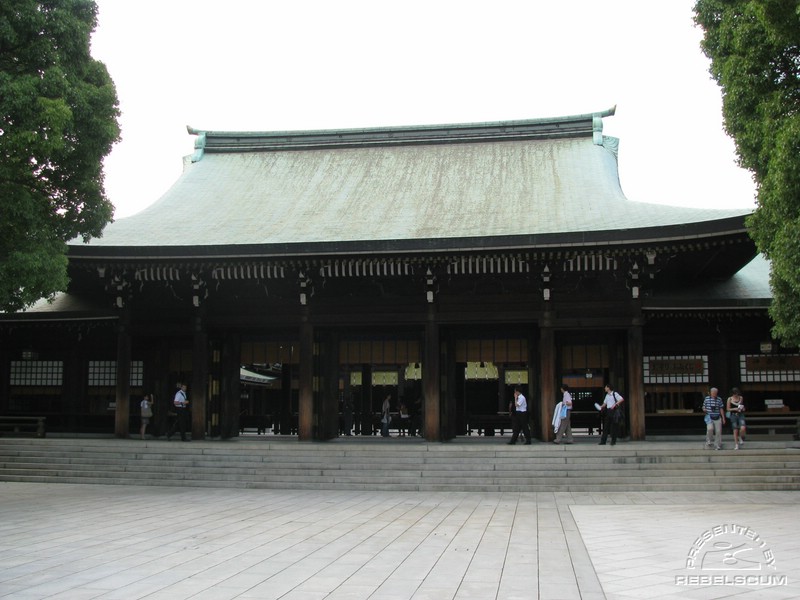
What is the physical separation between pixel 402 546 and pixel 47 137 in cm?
895

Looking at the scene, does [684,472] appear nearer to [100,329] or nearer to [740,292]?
[740,292]

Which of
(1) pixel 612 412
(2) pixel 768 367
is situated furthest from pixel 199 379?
(2) pixel 768 367

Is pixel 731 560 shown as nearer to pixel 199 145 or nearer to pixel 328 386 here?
pixel 328 386

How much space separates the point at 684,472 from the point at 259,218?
1309 centimetres

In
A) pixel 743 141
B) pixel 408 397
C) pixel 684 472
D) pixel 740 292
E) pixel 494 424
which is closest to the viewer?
pixel 743 141

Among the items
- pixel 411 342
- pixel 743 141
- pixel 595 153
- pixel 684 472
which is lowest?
pixel 684 472

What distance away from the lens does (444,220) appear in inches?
789

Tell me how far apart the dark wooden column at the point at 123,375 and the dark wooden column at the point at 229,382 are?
2.47m

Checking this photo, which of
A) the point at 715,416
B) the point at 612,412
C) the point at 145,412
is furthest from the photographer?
the point at 145,412

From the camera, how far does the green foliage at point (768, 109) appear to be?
11.6 metres

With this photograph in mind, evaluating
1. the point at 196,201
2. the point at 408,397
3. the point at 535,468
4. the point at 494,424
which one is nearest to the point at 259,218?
the point at 196,201

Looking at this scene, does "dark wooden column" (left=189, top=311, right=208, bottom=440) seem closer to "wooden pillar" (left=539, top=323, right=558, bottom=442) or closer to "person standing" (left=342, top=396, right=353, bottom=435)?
"person standing" (left=342, top=396, right=353, bottom=435)

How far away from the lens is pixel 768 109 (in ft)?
40.8

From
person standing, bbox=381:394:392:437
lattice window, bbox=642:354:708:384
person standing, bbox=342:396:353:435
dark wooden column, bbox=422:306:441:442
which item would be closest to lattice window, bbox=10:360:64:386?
person standing, bbox=342:396:353:435
